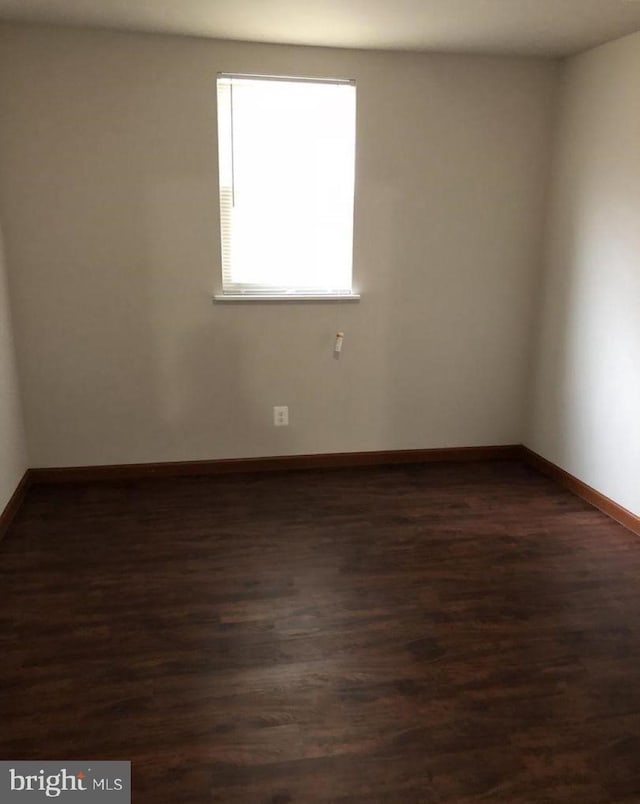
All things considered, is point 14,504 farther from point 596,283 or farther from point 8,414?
point 596,283

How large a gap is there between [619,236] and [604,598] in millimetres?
Answer: 1745

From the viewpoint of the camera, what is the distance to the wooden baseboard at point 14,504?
3000 mm

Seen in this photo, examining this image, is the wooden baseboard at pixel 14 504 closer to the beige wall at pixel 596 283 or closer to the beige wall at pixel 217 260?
the beige wall at pixel 217 260

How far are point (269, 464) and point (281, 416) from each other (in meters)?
0.30

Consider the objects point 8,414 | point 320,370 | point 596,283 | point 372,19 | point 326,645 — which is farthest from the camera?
point 320,370

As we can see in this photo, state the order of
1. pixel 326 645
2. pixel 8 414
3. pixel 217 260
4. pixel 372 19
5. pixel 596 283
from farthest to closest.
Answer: pixel 217 260 < pixel 596 283 < pixel 8 414 < pixel 372 19 < pixel 326 645

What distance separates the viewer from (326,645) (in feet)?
7.28

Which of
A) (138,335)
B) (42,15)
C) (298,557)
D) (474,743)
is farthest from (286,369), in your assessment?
(474,743)

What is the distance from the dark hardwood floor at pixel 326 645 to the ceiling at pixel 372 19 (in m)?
2.30

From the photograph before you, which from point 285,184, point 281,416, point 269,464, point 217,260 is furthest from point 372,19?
point 269,464

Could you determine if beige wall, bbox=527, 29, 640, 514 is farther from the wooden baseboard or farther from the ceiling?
the wooden baseboard

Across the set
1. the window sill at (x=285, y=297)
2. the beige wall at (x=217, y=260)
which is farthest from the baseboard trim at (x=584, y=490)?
the window sill at (x=285, y=297)

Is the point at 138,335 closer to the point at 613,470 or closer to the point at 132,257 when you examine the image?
the point at 132,257

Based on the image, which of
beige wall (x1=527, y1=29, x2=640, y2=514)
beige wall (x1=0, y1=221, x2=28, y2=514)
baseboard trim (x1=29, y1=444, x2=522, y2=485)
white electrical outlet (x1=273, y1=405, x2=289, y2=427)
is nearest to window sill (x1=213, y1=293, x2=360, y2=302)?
white electrical outlet (x1=273, y1=405, x2=289, y2=427)
